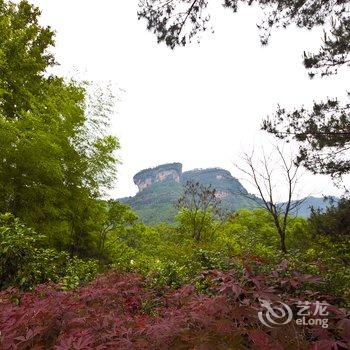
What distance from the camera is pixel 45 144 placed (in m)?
8.93

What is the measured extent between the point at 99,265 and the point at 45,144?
5.05 meters

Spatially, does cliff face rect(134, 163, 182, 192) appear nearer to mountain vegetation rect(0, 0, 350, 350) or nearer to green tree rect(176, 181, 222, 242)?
green tree rect(176, 181, 222, 242)

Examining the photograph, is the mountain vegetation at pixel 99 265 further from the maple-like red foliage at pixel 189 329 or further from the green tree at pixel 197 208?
the green tree at pixel 197 208

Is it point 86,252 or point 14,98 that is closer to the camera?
point 14,98

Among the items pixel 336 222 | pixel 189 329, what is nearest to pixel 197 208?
pixel 336 222

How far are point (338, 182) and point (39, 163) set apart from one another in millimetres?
8125

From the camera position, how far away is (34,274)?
21.2 ft

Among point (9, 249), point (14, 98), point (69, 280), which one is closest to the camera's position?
point (9, 249)

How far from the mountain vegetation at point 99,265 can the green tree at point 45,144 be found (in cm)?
4

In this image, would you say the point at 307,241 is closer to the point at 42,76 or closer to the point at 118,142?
the point at 118,142

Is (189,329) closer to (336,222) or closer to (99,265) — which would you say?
(336,222)

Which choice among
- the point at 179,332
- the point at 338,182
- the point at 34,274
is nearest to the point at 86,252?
the point at 34,274

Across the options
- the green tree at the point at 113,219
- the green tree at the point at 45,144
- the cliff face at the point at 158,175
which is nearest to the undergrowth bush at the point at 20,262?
A: the green tree at the point at 45,144

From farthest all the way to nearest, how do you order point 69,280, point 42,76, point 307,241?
point 307,241
point 42,76
point 69,280
